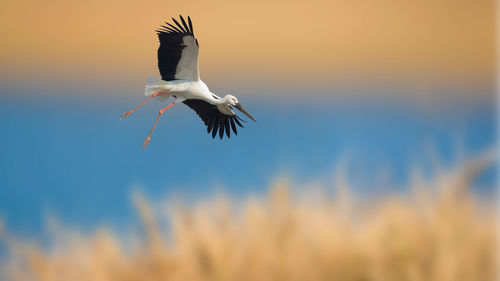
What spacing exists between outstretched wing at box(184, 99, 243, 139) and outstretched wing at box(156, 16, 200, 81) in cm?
27

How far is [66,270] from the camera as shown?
4.93 m

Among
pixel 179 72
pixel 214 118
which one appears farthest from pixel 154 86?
pixel 214 118

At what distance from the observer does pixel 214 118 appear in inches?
179

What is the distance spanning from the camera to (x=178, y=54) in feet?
13.8

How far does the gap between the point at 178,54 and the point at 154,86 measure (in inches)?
9.3

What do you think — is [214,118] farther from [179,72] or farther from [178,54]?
[178,54]

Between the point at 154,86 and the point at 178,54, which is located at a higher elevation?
the point at 178,54

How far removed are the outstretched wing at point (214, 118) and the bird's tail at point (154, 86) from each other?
1.00ft

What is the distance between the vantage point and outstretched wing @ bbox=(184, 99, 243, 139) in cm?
450

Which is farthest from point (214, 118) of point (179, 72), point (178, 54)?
point (178, 54)

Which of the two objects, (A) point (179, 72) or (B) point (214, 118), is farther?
(B) point (214, 118)

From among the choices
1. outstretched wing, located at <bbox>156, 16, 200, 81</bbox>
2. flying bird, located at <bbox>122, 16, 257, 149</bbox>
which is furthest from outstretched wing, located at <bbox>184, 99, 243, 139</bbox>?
outstretched wing, located at <bbox>156, 16, 200, 81</bbox>

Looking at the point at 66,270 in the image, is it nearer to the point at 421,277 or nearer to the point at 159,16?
the point at 159,16

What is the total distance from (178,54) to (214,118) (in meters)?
0.53
